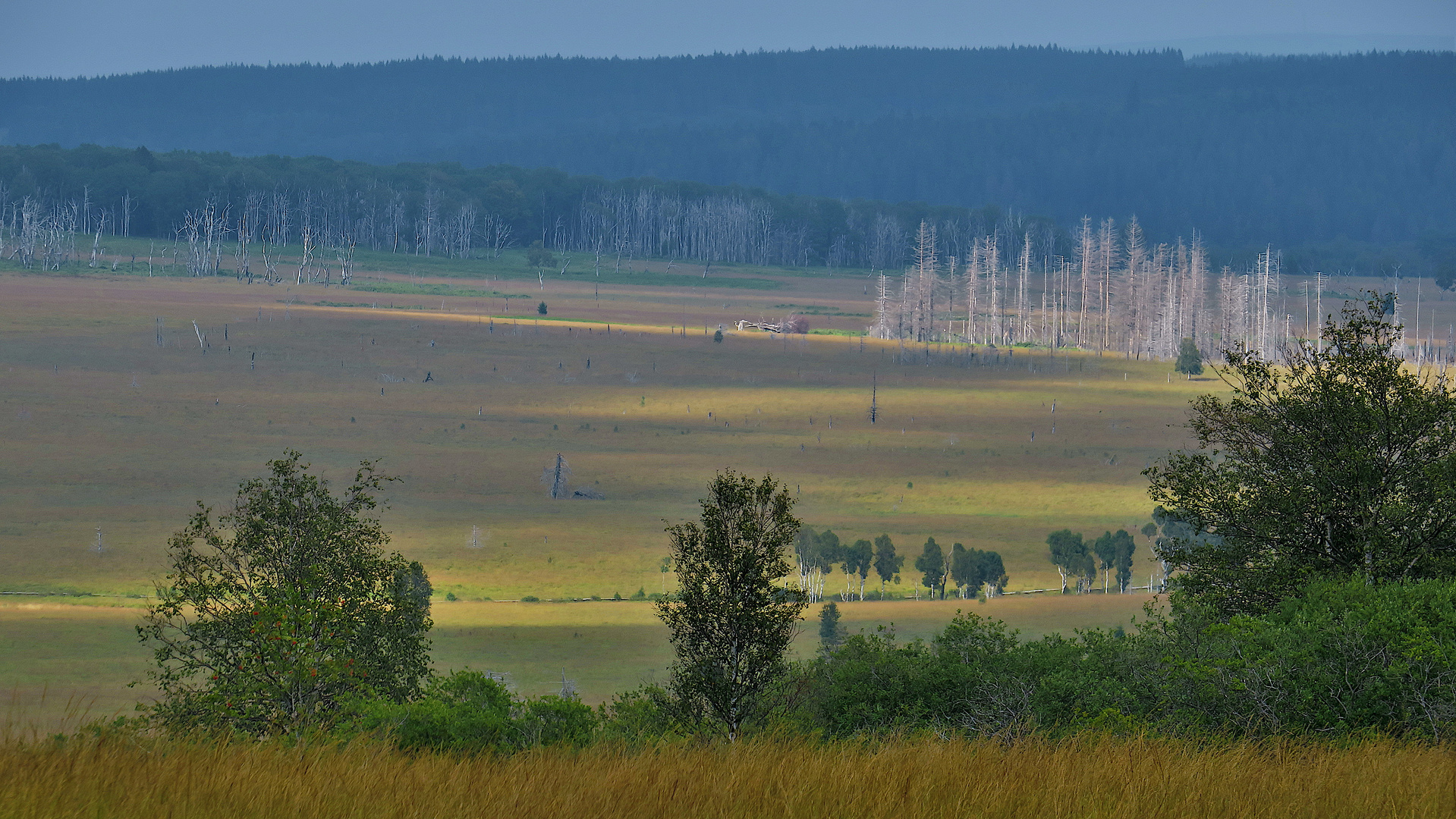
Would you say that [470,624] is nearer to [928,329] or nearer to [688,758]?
[688,758]

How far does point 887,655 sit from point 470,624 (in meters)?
28.3

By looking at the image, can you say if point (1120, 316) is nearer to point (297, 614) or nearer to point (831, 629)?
point (831, 629)

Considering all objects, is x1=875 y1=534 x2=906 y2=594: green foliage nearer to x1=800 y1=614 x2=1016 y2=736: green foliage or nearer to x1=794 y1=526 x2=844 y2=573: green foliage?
x1=794 y1=526 x2=844 y2=573: green foliage

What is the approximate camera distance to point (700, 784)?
7.96 m

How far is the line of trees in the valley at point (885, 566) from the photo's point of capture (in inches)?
2359

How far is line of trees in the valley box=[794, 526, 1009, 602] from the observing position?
59.9 m

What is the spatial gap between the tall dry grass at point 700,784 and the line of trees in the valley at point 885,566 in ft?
164

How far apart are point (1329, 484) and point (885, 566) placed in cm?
4062

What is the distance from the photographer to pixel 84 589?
180 feet

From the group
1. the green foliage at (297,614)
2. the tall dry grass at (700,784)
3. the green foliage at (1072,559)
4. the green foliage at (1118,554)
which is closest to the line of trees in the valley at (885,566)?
the green foliage at (1072,559)

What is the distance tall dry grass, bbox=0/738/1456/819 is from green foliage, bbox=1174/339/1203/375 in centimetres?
13220

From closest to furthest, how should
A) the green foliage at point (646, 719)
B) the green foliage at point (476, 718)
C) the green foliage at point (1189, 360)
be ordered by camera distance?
the green foliage at point (476, 718), the green foliage at point (646, 719), the green foliage at point (1189, 360)

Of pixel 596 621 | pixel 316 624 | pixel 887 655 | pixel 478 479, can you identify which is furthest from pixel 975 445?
pixel 316 624

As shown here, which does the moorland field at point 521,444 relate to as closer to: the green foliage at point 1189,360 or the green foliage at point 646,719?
the green foliage at point 1189,360
